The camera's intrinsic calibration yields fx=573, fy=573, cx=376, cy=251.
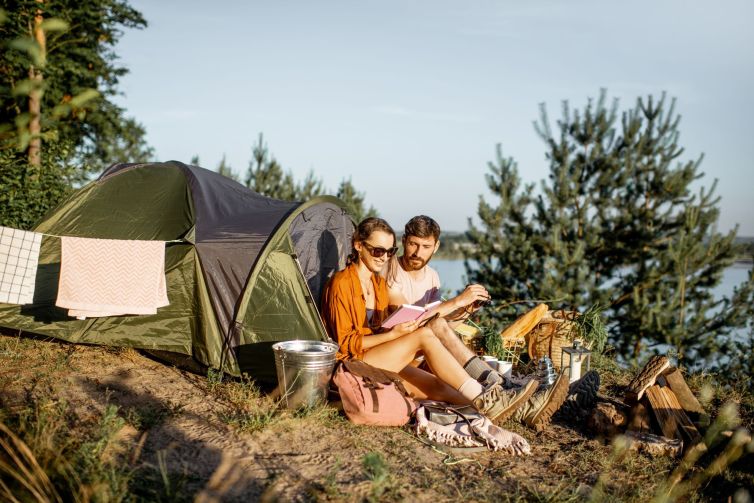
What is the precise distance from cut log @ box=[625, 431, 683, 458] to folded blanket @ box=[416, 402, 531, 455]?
0.74m

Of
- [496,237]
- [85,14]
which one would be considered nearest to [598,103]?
[496,237]

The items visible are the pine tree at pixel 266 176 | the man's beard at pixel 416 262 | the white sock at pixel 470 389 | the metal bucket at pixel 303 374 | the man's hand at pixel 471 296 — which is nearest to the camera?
the metal bucket at pixel 303 374

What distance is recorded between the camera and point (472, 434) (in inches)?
154

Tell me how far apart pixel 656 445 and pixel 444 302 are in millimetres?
1866

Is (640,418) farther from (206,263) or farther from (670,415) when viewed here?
(206,263)

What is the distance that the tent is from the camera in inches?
187

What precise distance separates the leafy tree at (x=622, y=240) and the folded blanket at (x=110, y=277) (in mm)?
7308

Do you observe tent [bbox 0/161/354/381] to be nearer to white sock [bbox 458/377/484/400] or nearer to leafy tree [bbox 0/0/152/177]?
white sock [bbox 458/377/484/400]

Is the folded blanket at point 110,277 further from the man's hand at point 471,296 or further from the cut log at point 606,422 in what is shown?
the cut log at point 606,422

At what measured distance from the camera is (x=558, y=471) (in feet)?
11.7

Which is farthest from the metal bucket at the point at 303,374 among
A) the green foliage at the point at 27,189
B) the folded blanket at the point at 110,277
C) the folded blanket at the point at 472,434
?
the green foliage at the point at 27,189

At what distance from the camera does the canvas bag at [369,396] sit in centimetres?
400

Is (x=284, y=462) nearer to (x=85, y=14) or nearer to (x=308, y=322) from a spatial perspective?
(x=308, y=322)

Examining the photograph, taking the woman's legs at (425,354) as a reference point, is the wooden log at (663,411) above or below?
below
